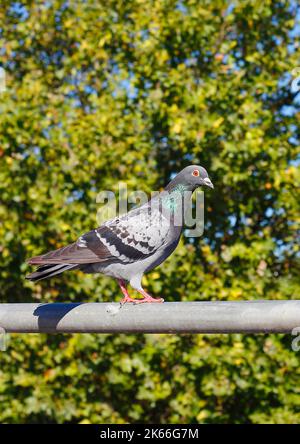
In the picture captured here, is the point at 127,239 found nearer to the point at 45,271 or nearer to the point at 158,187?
the point at 45,271

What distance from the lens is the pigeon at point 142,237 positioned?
14.3ft

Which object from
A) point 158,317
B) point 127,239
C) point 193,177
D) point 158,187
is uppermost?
point 158,187

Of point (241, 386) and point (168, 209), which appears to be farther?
point (241, 386)

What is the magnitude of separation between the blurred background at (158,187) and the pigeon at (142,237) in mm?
3091

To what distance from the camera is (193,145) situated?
7.85 meters

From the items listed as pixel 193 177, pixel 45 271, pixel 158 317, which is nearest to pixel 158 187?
pixel 193 177

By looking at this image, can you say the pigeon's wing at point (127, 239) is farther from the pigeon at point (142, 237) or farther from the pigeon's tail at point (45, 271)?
the pigeon's tail at point (45, 271)

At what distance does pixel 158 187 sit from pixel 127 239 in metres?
3.70

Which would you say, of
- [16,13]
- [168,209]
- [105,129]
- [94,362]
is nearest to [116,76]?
[105,129]

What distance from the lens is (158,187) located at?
812cm

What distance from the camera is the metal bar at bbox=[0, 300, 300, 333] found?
8.32 feet

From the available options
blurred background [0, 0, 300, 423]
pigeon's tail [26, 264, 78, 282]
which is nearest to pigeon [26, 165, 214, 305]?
pigeon's tail [26, 264, 78, 282]

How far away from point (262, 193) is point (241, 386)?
2.11 metres

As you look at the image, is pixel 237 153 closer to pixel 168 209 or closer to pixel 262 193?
pixel 262 193
